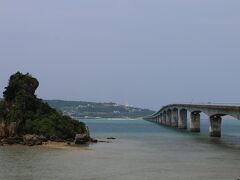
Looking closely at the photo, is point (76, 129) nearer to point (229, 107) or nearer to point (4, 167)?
point (229, 107)

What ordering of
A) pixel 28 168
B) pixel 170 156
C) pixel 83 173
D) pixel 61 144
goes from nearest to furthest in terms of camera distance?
pixel 83 173, pixel 28 168, pixel 170 156, pixel 61 144

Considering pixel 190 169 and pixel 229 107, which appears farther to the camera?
pixel 229 107

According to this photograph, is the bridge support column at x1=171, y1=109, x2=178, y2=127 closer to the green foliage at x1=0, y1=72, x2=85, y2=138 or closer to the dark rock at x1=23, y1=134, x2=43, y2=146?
the green foliage at x1=0, y1=72, x2=85, y2=138

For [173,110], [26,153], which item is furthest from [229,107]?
[173,110]

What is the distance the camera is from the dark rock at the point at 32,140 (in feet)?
274

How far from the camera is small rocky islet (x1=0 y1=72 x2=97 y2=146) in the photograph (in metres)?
88.8

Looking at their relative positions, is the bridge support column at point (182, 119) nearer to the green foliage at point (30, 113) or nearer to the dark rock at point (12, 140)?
the green foliage at point (30, 113)

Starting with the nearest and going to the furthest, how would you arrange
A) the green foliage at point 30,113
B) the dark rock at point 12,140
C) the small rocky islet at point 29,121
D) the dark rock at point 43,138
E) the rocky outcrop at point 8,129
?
the dark rock at point 12,140, the dark rock at point 43,138, the small rocky islet at point 29,121, the rocky outcrop at point 8,129, the green foliage at point 30,113

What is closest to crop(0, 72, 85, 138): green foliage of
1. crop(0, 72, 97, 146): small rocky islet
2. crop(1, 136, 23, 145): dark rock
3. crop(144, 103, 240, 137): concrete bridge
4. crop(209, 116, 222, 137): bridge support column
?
crop(0, 72, 97, 146): small rocky islet

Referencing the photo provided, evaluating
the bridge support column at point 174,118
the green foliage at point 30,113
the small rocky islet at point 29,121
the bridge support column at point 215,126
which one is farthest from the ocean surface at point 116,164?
the bridge support column at point 174,118

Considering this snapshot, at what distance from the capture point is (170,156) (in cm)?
6988

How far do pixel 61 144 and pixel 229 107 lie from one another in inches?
1324

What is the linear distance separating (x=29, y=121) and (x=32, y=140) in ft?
31.4

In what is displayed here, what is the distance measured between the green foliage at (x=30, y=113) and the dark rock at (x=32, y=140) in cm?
497
